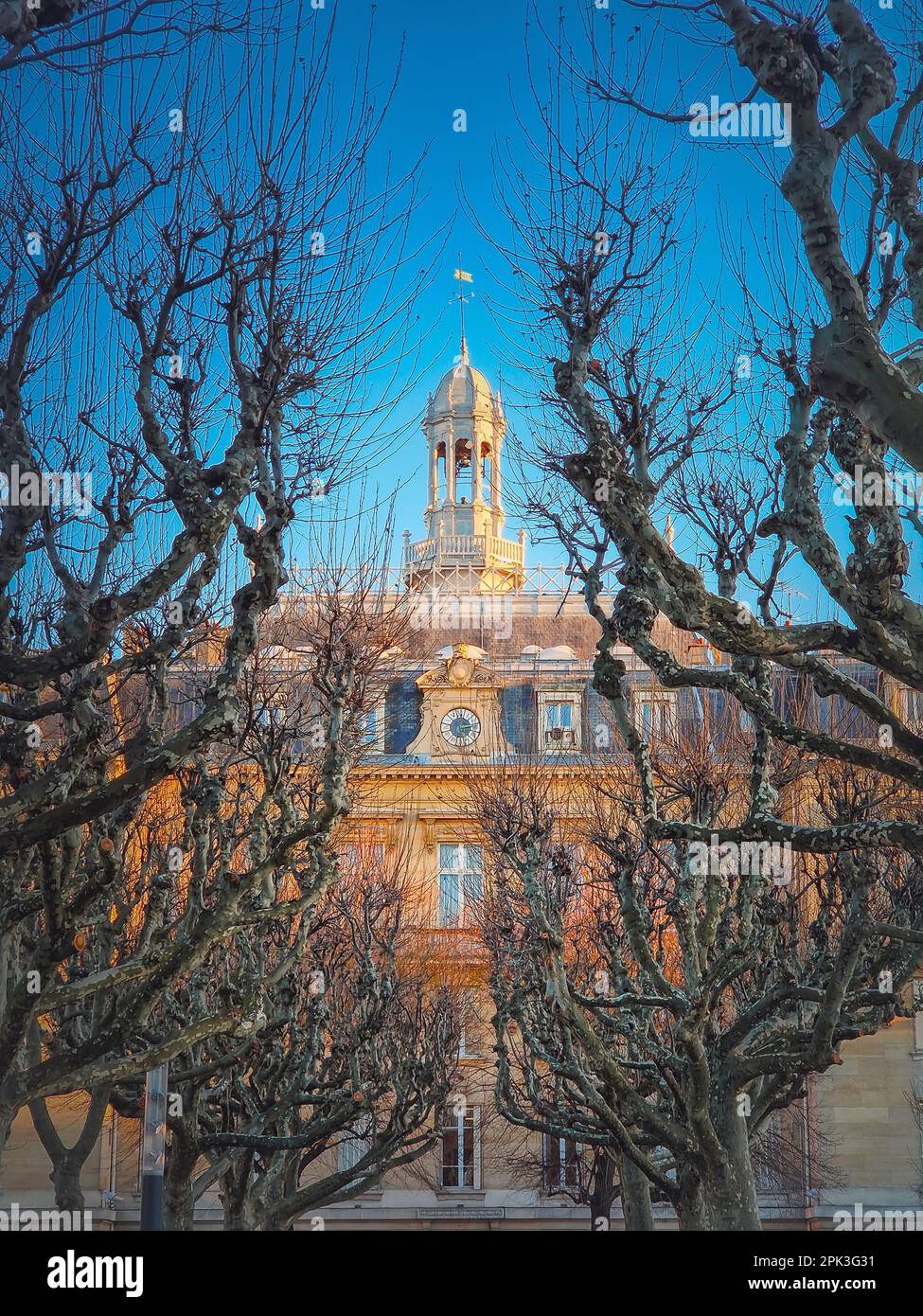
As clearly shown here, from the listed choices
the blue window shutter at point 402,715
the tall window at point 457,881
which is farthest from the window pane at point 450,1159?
the blue window shutter at point 402,715

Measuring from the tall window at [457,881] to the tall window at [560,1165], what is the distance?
5.30m

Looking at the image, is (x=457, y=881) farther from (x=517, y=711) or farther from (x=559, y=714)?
(x=559, y=714)

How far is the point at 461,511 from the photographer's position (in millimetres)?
53281

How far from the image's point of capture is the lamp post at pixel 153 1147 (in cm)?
1543

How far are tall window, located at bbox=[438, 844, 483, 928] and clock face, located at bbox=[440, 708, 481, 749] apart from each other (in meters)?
2.67

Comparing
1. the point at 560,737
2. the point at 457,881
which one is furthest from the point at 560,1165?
the point at 560,737

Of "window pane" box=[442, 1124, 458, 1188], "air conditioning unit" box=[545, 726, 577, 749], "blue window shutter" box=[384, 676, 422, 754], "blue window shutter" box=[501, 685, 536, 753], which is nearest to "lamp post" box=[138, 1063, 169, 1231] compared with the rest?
"window pane" box=[442, 1124, 458, 1188]

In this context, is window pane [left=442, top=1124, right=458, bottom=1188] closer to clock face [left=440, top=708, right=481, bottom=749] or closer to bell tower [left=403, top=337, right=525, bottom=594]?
clock face [left=440, top=708, right=481, bottom=749]

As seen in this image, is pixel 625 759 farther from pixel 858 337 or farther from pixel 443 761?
pixel 858 337

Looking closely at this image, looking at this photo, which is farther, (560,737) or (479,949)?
(560,737)

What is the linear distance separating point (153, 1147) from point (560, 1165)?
684 inches
